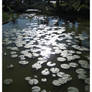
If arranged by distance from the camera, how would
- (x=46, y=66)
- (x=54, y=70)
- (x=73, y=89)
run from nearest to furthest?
(x=73, y=89) < (x=54, y=70) < (x=46, y=66)

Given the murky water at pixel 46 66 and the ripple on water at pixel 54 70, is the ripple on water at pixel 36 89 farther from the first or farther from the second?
the ripple on water at pixel 54 70

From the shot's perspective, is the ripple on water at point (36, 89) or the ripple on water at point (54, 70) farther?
the ripple on water at point (54, 70)

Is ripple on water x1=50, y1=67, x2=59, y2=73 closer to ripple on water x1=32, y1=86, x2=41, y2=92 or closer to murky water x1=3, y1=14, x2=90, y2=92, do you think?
murky water x1=3, y1=14, x2=90, y2=92

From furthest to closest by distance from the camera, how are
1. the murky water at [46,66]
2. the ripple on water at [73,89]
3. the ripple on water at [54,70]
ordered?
the ripple on water at [54,70], the murky water at [46,66], the ripple on water at [73,89]

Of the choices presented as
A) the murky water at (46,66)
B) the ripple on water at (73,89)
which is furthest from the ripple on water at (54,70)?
the ripple on water at (73,89)

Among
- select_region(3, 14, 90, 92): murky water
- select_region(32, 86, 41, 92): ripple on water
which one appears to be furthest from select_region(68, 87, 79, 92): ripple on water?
select_region(32, 86, 41, 92): ripple on water

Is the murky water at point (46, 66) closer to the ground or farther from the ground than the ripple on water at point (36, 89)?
farther from the ground

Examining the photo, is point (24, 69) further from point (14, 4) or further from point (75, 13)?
point (14, 4)

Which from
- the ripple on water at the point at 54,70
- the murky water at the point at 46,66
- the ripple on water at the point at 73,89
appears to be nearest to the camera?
the ripple on water at the point at 73,89

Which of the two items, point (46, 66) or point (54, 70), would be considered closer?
point (54, 70)

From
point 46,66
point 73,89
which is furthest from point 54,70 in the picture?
point 73,89

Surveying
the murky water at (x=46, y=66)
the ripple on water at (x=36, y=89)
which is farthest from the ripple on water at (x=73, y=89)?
the ripple on water at (x=36, y=89)

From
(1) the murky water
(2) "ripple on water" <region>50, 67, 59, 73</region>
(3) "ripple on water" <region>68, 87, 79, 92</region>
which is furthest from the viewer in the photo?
(2) "ripple on water" <region>50, 67, 59, 73</region>

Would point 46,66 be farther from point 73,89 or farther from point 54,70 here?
point 73,89
